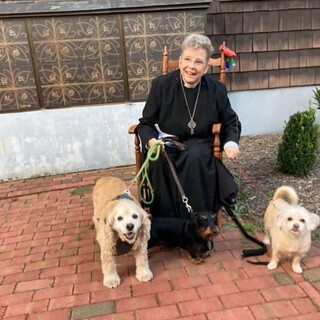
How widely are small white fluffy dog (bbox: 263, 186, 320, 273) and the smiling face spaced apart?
1112mm

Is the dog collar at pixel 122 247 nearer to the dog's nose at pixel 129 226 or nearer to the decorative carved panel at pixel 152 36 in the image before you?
the dog's nose at pixel 129 226

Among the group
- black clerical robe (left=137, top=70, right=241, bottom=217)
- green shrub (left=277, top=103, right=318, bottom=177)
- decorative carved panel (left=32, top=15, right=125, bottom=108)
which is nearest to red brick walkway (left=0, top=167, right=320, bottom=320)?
black clerical robe (left=137, top=70, right=241, bottom=217)

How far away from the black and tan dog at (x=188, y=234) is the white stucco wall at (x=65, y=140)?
2230mm

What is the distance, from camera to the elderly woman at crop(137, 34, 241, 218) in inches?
115

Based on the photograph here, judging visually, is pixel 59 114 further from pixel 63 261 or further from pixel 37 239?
pixel 63 261

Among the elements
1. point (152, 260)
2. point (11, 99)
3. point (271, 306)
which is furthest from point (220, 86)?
point (11, 99)

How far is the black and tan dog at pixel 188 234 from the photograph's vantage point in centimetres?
255

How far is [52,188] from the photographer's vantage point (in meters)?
4.45

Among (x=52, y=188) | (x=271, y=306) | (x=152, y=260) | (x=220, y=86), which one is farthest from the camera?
(x=52, y=188)

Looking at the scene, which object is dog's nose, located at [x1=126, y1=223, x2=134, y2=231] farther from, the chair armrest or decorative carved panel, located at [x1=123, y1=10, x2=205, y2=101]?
decorative carved panel, located at [x1=123, y1=10, x2=205, y2=101]

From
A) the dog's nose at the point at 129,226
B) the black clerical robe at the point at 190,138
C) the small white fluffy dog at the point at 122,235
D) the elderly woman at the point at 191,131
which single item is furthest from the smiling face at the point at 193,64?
the dog's nose at the point at 129,226

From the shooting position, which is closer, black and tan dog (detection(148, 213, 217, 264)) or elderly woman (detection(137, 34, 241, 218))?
black and tan dog (detection(148, 213, 217, 264))

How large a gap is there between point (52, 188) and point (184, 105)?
7.09 feet

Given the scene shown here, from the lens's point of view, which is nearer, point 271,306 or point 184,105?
point 271,306
